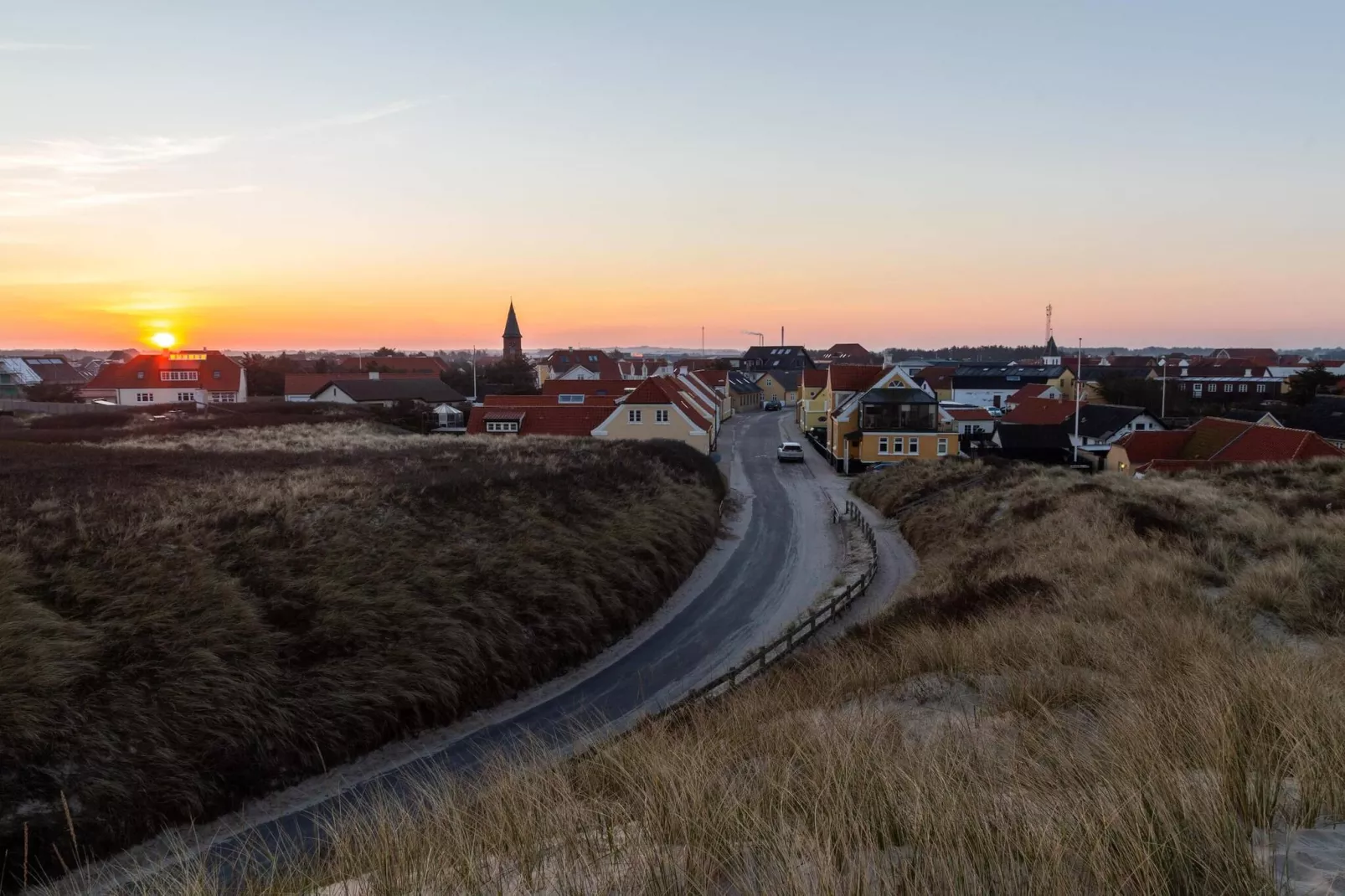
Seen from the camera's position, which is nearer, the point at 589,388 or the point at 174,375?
the point at 589,388

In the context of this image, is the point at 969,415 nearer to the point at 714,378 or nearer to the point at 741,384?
the point at 714,378

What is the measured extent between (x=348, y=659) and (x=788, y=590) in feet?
40.3

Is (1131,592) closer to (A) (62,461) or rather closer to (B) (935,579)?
(B) (935,579)

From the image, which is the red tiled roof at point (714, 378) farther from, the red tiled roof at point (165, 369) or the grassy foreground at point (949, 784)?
the grassy foreground at point (949, 784)

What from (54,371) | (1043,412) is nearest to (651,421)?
(1043,412)

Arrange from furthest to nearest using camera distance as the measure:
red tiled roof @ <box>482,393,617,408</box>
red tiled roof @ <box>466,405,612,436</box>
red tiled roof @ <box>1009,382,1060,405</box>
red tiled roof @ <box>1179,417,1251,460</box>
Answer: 1. red tiled roof @ <box>1009,382,1060,405</box>
2. red tiled roof @ <box>482,393,617,408</box>
3. red tiled roof @ <box>466,405,612,436</box>
4. red tiled roof @ <box>1179,417,1251,460</box>

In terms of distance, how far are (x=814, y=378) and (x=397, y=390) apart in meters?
38.8

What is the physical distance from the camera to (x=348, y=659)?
1340 cm

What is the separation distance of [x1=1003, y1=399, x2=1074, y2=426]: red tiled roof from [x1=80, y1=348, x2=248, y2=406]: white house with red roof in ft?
209

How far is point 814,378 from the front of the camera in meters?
67.3

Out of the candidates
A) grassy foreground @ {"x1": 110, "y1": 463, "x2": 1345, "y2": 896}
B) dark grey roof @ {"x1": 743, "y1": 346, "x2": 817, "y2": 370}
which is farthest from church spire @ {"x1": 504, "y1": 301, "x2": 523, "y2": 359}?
grassy foreground @ {"x1": 110, "y1": 463, "x2": 1345, "y2": 896}

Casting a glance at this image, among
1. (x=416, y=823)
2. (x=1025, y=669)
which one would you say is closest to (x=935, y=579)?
(x=1025, y=669)

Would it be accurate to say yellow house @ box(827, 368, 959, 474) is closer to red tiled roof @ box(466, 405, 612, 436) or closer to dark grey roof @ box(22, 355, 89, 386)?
red tiled roof @ box(466, 405, 612, 436)

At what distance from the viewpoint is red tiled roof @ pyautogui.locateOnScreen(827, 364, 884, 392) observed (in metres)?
52.3
